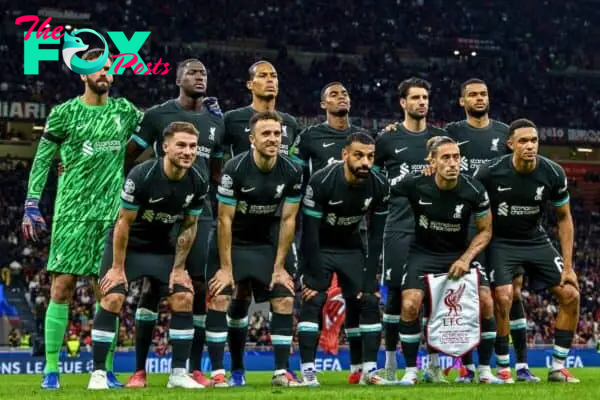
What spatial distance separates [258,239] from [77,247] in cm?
163

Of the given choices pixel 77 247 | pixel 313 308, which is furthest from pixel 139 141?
pixel 313 308

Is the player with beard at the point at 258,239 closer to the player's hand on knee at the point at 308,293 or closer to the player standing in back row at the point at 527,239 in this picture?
the player's hand on knee at the point at 308,293

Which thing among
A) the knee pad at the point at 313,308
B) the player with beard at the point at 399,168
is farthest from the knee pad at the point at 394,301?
the knee pad at the point at 313,308

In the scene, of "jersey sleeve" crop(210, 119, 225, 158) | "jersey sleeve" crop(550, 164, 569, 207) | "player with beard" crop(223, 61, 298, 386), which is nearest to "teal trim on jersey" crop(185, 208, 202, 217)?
"player with beard" crop(223, 61, 298, 386)

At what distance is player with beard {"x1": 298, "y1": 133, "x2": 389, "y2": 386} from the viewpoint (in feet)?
33.0

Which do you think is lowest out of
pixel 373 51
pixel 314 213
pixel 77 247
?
pixel 77 247

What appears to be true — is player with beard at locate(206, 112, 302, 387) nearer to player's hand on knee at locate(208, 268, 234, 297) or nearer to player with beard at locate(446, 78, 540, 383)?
player's hand on knee at locate(208, 268, 234, 297)

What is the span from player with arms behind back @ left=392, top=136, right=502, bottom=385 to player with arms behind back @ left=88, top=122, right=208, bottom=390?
6.45 ft

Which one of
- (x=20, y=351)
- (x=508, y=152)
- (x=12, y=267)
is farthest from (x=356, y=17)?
(x=508, y=152)

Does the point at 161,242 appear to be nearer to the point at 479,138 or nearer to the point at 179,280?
the point at 179,280

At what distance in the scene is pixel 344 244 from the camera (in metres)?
10.5

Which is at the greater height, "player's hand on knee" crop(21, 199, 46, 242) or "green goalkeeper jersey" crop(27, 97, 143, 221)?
"green goalkeeper jersey" crop(27, 97, 143, 221)

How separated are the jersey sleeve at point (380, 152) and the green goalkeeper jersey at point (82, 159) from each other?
102 inches

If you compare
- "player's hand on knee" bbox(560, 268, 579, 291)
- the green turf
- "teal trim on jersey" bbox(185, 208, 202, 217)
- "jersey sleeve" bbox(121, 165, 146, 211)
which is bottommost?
the green turf
